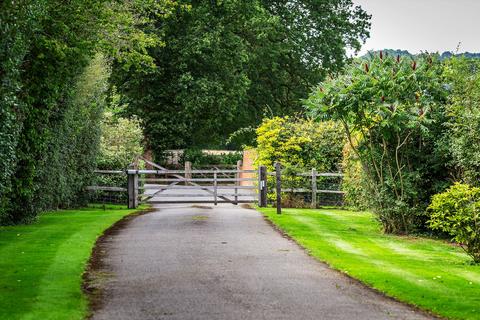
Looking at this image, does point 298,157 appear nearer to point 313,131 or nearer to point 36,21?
point 313,131

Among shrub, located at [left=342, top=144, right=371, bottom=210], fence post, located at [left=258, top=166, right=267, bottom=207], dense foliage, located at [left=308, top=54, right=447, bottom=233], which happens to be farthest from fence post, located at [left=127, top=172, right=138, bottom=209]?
dense foliage, located at [left=308, top=54, right=447, bottom=233]

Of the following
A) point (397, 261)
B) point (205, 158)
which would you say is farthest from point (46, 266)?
point (205, 158)

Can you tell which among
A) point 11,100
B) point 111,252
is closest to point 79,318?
point 111,252

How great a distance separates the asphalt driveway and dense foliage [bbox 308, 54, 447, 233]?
3765 millimetres

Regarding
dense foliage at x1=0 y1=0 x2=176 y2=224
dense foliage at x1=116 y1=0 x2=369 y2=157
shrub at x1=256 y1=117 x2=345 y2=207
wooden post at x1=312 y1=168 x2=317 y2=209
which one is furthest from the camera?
dense foliage at x1=116 y1=0 x2=369 y2=157

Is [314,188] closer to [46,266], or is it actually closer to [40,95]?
[40,95]

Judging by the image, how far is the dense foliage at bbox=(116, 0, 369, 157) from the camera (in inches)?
1704

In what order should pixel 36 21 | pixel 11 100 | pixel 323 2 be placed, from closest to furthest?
pixel 11 100 < pixel 36 21 < pixel 323 2

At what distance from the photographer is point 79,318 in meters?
9.50

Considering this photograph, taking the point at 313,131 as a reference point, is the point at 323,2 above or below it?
above

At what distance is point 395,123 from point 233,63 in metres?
25.8

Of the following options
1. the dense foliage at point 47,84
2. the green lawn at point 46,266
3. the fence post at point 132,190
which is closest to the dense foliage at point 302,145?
the fence post at point 132,190

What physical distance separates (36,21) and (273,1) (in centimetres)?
3494

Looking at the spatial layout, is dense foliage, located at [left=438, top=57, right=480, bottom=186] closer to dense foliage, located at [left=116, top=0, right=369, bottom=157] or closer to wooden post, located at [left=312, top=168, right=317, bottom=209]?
wooden post, located at [left=312, top=168, right=317, bottom=209]
